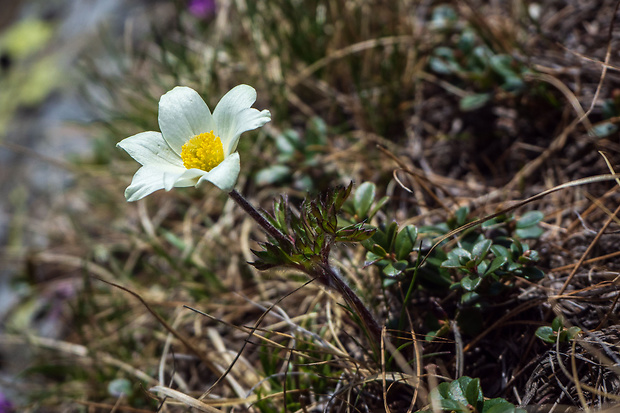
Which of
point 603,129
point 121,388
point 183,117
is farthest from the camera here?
point 121,388

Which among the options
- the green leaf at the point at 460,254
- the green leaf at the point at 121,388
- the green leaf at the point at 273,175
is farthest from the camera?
the green leaf at the point at 273,175

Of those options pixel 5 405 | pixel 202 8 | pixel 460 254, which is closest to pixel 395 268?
pixel 460 254

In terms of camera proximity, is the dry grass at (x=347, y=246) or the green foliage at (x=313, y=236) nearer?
the green foliage at (x=313, y=236)

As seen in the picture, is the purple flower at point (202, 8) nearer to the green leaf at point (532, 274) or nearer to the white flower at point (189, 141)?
the white flower at point (189, 141)

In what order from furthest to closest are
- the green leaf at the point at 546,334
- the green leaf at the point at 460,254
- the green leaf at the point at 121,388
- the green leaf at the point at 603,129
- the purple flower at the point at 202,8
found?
the purple flower at the point at 202,8 < the green leaf at the point at 121,388 < the green leaf at the point at 603,129 < the green leaf at the point at 460,254 < the green leaf at the point at 546,334

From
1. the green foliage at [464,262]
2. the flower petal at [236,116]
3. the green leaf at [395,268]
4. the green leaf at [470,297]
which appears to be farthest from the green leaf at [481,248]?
the flower petal at [236,116]

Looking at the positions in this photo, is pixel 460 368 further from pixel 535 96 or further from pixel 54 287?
pixel 54 287

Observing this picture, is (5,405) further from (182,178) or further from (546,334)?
(546,334)
